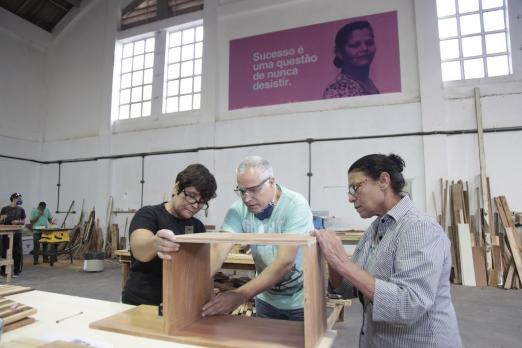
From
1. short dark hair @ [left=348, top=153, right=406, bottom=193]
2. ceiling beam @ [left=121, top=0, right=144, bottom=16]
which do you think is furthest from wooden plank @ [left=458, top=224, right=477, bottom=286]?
ceiling beam @ [left=121, top=0, right=144, bottom=16]

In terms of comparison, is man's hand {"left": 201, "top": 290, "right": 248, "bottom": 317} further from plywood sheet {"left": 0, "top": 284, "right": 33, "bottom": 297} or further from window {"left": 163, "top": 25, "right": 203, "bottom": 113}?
window {"left": 163, "top": 25, "right": 203, "bottom": 113}

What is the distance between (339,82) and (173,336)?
6.65 m

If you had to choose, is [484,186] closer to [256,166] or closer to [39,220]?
[256,166]

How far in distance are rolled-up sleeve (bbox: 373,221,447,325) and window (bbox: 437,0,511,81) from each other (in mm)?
6436

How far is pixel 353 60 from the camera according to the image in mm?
6895

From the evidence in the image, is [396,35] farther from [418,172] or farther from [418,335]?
[418,335]

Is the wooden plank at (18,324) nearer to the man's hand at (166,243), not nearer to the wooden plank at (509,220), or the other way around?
the man's hand at (166,243)

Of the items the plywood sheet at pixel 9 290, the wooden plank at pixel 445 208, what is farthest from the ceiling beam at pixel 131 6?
the plywood sheet at pixel 9 290

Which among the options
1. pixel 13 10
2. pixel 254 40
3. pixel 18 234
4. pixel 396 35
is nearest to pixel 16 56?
pixel 13 10

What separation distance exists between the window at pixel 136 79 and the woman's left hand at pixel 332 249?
28.4ft

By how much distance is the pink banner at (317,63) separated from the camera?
22.1 ft

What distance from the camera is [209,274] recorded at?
1.51 m

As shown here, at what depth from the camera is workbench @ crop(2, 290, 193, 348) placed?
1.10 meters

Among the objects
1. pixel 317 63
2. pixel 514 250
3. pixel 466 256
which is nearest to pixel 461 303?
pixel 466 256
